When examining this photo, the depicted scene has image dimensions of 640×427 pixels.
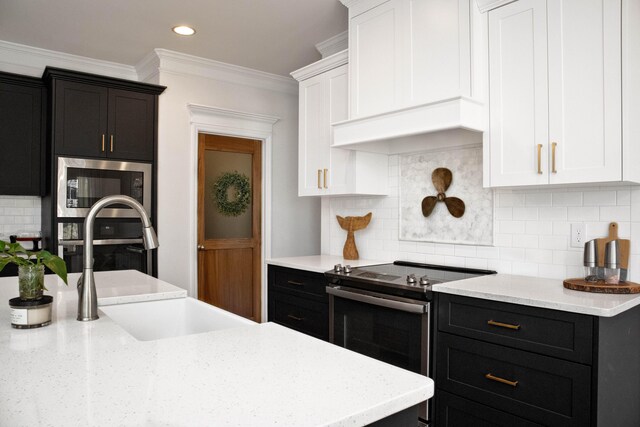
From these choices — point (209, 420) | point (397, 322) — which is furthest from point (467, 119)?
point (209, 420)

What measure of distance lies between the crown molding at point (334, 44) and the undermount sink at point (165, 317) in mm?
2558

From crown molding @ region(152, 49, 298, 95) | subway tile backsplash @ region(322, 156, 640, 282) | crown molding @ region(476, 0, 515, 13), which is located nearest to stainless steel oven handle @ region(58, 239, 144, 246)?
crown molding @ region(152, 49, 298, 95)

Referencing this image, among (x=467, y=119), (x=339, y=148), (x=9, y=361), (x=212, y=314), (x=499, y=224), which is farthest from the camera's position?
(x=339, y=148)

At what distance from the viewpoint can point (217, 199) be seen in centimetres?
467

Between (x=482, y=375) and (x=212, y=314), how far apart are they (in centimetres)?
122

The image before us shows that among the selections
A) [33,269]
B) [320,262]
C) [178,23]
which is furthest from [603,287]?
A: [178,23]

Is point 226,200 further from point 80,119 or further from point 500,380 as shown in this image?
point 500,380

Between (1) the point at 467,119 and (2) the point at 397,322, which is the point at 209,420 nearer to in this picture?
(2) the point at 397,322

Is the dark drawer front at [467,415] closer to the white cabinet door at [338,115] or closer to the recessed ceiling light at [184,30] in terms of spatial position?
the white cabinet door at [338,115]

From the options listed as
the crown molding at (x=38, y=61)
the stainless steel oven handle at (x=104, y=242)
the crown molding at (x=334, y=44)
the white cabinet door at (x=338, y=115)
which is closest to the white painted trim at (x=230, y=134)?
the stainless steel oven handle at (x=104, y=242)

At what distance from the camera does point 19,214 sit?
13.7 ft

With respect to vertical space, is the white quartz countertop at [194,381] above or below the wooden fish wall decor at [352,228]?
below

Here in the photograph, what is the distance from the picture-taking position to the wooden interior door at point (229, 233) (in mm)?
4566

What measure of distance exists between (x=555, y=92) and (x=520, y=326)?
1.10 meters
